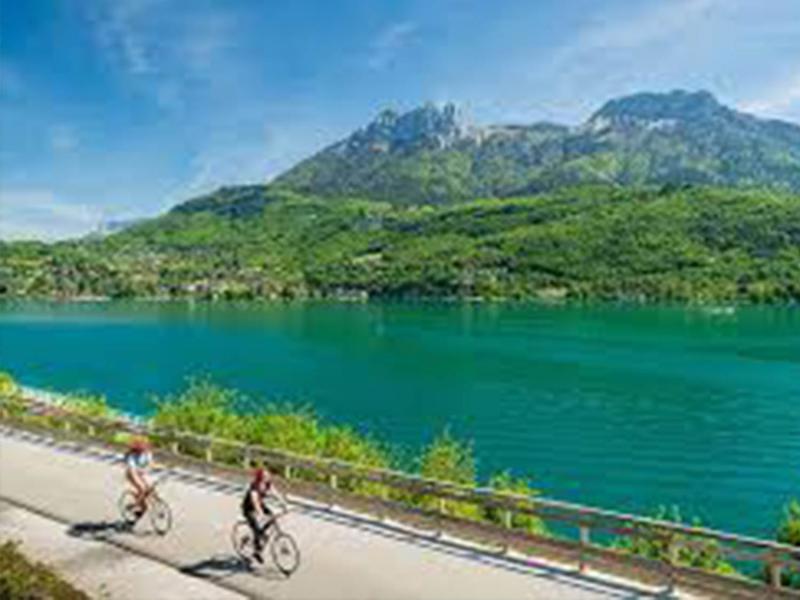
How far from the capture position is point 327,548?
24.0 meters

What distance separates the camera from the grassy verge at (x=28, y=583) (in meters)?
17.3

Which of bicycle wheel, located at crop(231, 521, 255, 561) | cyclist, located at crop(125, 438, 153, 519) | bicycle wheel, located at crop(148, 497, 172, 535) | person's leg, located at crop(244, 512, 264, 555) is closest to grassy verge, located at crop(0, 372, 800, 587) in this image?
bicycle wheel, located at crop(231, 521, 255, 561)

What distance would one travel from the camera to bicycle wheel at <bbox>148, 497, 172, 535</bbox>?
2592 centimetres

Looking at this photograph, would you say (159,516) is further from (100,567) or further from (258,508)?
(258,508)

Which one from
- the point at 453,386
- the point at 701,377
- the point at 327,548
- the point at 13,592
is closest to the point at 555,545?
the point at 327,548

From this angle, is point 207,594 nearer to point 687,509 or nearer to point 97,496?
point 97,496

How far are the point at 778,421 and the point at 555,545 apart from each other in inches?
3311

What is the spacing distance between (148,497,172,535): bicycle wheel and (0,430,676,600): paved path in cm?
27

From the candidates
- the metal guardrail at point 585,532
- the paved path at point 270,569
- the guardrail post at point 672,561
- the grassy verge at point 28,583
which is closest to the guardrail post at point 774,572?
the metal guardrail at point 585,532

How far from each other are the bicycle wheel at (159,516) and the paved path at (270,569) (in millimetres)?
267

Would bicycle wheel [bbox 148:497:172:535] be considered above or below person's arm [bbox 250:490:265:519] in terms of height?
below

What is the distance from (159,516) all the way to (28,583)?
26.3ft

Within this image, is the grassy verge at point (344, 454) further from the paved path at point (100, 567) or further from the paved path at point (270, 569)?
the paved path at point (100, 567)

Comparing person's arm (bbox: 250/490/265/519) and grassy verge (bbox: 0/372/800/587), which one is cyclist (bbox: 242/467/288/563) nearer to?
person's arm (bbox: 250/490/265/519)
